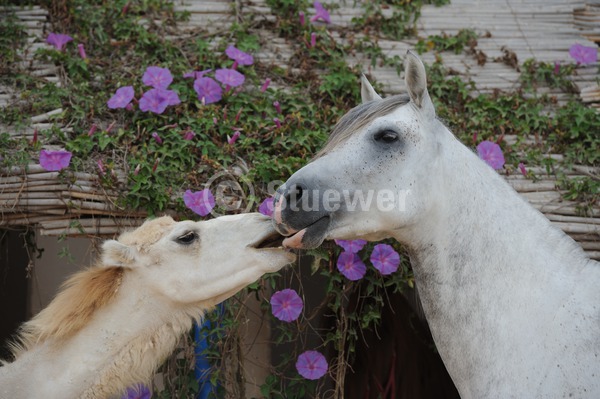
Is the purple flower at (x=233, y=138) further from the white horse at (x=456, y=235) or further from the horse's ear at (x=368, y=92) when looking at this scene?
the white horse at (x=456, y=235)

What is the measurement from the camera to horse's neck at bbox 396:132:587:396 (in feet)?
10.0

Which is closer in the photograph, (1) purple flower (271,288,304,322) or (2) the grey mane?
(2) the grey mane

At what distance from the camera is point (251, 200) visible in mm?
4422

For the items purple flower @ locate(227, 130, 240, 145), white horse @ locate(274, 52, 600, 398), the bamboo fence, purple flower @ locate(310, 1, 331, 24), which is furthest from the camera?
purple flower @ locate(310, 1, 331, 24)

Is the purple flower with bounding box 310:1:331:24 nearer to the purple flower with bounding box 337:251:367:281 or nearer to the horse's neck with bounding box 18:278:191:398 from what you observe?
the purple flower with bounding box 337:251:367:281

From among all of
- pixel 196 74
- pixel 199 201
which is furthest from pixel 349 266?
pixel 196 74

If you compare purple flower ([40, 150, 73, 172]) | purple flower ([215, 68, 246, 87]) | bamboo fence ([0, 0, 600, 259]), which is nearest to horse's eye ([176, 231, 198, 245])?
bamboo fence ([0, 0, 600, 259])

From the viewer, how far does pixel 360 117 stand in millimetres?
3348

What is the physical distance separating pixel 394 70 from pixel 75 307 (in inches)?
119

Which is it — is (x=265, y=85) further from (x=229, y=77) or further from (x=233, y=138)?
(x=233, y=138)

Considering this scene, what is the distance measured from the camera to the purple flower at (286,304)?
169 inches

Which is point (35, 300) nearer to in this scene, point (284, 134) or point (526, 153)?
point (284, 134)

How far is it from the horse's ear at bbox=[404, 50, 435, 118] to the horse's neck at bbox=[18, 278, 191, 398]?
4.76 feet

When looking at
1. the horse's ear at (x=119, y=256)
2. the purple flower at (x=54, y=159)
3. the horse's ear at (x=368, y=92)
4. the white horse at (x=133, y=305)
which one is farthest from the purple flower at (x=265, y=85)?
the horse's ear at (x=119, y=256)
